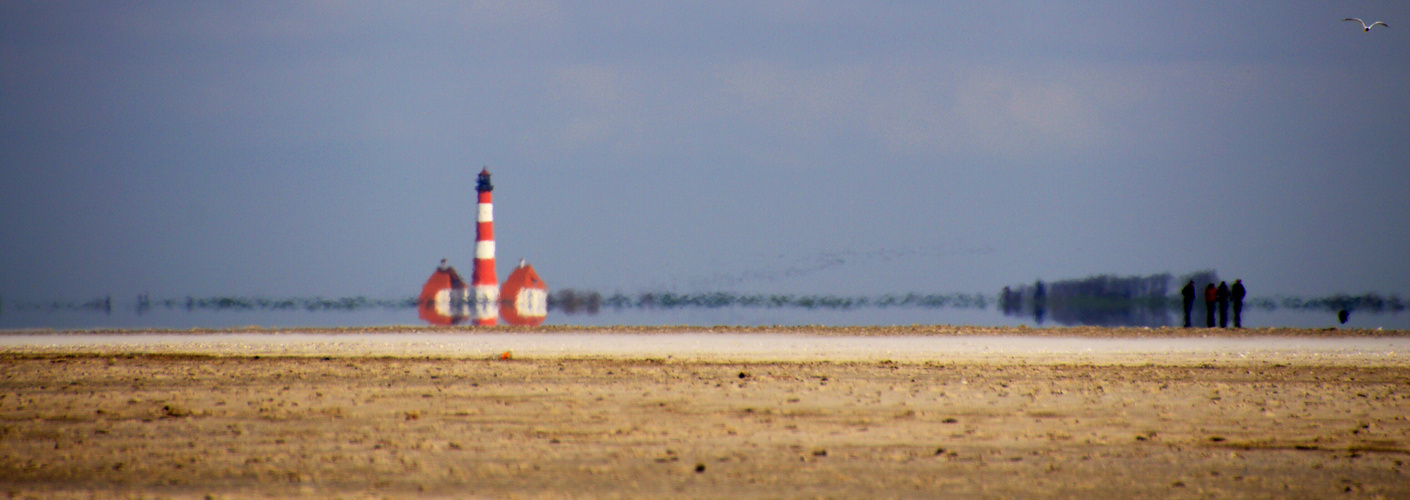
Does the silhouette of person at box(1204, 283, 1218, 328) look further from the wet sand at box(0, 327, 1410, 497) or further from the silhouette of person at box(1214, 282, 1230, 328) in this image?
the wet sand at box(0, 327, 1410, 497)

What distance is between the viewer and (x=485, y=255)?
157ft

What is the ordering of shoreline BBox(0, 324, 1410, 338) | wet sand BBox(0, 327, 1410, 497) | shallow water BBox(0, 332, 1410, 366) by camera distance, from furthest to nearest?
shoreline BBox(0, 324, 1410, 338) < shallow water BBox(0, 332, 1410, 366) < wet sand BBox(0, 327, 1410, 497)

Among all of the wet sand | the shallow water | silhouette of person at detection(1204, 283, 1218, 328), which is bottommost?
the wet sand

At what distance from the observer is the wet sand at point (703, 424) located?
8.18 meters

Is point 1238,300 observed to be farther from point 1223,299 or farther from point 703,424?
point 703,424

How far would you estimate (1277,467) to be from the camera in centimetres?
882

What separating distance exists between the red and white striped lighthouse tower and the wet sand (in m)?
25.2

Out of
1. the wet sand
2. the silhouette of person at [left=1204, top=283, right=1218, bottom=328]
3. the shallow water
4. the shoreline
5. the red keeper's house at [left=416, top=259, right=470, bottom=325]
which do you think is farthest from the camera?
the red keeper's house at [left=416, top=259, right=470, bottom=325]

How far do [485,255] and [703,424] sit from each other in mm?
37879

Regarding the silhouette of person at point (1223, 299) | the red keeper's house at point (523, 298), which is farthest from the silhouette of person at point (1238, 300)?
the red keeper's house at point (523, 298)

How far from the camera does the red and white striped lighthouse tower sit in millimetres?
44781

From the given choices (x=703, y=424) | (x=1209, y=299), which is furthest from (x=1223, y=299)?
(x=703, y=424)

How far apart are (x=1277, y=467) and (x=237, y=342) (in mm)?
19731

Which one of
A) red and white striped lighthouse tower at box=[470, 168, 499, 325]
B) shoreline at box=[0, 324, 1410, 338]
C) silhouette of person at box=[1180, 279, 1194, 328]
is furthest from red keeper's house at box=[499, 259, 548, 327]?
silhouette of person at box=[1180, 279, 1194, 328]
